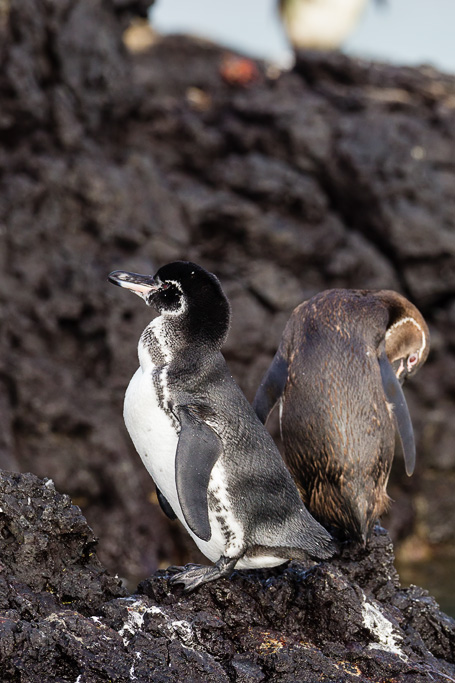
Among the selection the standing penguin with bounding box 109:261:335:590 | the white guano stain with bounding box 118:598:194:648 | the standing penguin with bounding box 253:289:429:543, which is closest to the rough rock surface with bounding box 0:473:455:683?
the white guano stain with bounding box 118:598:194:648

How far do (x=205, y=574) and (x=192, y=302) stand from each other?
100cm

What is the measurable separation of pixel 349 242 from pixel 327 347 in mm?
5672

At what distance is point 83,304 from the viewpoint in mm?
8156

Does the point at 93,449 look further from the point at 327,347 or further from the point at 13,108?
the point at 327,347

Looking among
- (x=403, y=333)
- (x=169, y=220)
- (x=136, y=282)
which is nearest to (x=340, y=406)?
(x=403, y=333)

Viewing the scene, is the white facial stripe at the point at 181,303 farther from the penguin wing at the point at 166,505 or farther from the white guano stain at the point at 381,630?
the white guano stain at the point at 381,630

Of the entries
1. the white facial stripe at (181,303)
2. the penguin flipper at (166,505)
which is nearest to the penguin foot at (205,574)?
the penguin flipper at (166,505)

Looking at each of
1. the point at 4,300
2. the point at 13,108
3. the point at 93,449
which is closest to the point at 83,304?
the point at 4,300

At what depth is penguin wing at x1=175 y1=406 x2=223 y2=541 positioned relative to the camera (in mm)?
2910

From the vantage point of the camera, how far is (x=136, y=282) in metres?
3.29

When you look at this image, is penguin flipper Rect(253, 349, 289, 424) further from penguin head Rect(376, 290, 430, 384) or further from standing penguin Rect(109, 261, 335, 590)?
standing penguin Rect(109, 261, 335, 590)

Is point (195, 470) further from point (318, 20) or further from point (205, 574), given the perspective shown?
point (318, 20)

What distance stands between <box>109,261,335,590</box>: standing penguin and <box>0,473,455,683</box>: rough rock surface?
0.46 feet

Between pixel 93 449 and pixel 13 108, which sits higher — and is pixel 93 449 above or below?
below
